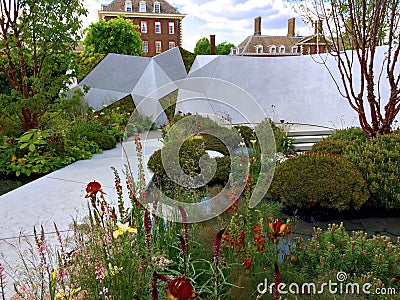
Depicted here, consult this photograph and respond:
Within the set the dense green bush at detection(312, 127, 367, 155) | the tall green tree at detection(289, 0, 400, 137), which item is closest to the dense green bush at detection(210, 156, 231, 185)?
the dense green bush at detection(312, 127, 367, 155)

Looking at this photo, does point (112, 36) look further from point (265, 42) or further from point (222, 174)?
point (222, 174)

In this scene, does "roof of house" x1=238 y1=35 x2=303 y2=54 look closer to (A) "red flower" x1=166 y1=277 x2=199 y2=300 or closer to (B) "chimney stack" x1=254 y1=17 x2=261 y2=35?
(B) "chimney stack" x1=254 y1=17 x2=261 y2=35

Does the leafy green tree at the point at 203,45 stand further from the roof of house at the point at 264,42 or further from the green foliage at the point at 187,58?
the green foliage at the point at 187,58

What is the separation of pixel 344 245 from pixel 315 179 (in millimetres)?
1364

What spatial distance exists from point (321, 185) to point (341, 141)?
1.47m

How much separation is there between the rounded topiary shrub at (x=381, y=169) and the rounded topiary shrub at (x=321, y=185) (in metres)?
0.14

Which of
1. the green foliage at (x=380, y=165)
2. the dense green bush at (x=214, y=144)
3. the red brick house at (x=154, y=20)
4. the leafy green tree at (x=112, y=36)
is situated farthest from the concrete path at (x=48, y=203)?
the red brick house at (x=154, y=20)

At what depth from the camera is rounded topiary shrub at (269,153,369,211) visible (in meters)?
3.79

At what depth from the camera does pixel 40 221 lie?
337 cm

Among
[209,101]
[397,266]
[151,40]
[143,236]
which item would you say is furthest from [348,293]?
[151,40]

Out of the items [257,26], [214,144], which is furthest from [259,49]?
[214,144]

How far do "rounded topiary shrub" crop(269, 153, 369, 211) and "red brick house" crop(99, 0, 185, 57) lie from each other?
1029 inches

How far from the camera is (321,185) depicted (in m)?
3.83

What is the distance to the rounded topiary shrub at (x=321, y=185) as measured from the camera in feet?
12.4
